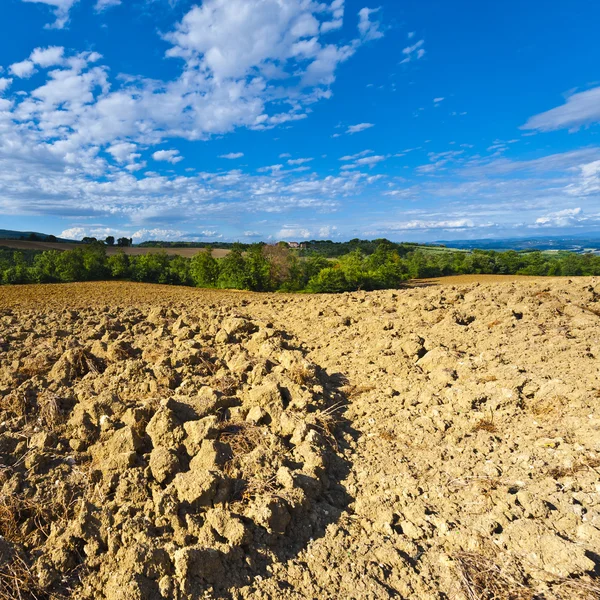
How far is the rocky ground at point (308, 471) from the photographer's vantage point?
7.80 feet

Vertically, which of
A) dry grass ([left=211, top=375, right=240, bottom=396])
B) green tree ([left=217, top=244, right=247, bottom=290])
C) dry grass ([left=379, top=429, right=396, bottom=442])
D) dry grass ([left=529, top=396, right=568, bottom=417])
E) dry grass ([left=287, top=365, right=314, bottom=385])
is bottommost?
dry grass ([left=379, top=429, right=396, bottom=442])

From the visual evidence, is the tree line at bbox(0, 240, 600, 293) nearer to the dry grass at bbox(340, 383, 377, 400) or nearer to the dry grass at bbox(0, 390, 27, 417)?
the dry grass at bbox(340, 383, 377, 400)

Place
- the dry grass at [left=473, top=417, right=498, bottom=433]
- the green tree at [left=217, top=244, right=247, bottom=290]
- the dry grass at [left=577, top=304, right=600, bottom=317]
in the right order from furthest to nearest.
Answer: the green tree at [left=217, top=244, right=247, bottom=290], the dry grass at [left=577, top=304, right=600, bottom=317], the dry grass at [left=473, top=417, right=498, bottom=433]

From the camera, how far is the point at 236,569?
8.03ft

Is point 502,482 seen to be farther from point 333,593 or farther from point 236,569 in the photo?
point 236,569

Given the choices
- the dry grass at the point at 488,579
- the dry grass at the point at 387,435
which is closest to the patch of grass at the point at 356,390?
the dry grass at the point at 387,435

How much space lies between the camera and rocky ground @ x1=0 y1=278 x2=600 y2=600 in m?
2.38

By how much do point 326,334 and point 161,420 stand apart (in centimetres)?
439

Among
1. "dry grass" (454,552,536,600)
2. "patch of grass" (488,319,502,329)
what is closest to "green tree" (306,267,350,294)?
"patch of grass" (488,319,502,329)

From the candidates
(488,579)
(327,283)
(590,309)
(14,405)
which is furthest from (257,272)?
(488,579)

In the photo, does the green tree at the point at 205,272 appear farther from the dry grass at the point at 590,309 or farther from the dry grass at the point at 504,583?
the dry grass at the point at 504,583

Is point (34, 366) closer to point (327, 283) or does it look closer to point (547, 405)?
point (547, 405)

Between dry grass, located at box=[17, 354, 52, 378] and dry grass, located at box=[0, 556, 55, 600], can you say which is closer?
dry grass, located at box=[0, 556, 55, 600]

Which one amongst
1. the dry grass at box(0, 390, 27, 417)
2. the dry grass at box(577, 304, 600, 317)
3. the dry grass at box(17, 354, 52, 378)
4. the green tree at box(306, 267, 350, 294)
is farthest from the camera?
the green tree at box(306, 267, 350, 294)
